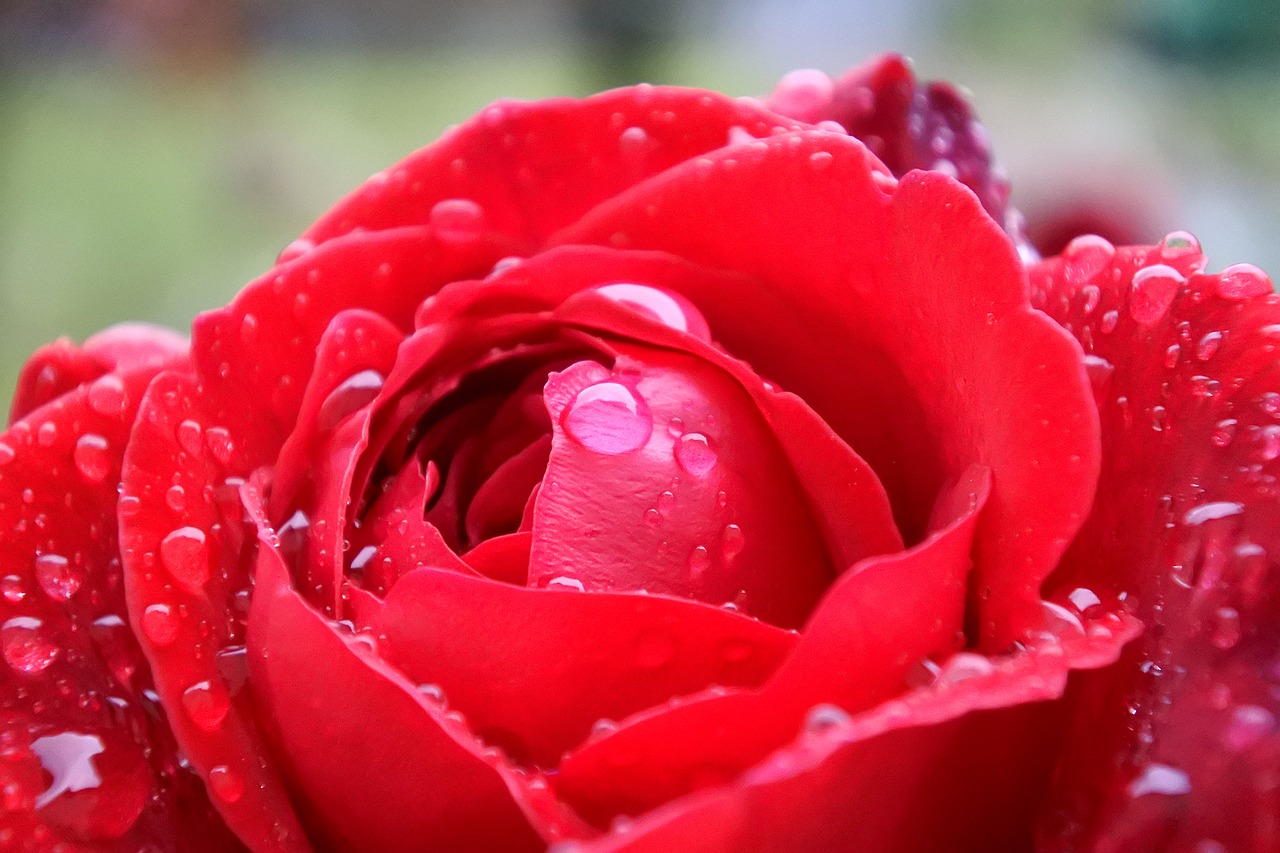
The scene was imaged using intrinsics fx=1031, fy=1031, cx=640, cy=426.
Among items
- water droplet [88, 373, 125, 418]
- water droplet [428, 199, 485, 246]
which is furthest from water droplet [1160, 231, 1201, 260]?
water droplet [88, 373, 125, 418]

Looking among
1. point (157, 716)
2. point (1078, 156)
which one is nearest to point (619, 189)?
point (157, 716)

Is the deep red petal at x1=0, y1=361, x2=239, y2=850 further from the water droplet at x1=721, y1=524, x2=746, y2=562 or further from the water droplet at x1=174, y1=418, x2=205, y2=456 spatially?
the water droplet at x1=721, y1=524, x2=746, y2=562

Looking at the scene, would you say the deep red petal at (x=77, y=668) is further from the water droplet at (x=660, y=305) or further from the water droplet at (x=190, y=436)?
the water droplet at (x=660, y=305)

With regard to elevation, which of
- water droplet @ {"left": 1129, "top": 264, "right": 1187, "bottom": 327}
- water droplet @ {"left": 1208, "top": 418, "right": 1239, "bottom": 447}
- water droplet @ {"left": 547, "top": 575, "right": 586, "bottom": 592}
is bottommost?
water droplet @ {"left": 547, "top": 575, "right": 586, "bottom": 592}

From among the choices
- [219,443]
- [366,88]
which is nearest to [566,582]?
[219,443]

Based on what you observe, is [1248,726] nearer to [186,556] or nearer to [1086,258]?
[1086,258]

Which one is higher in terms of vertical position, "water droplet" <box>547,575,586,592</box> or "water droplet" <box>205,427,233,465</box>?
"water droplet" <box>205,427,233,465</box>
